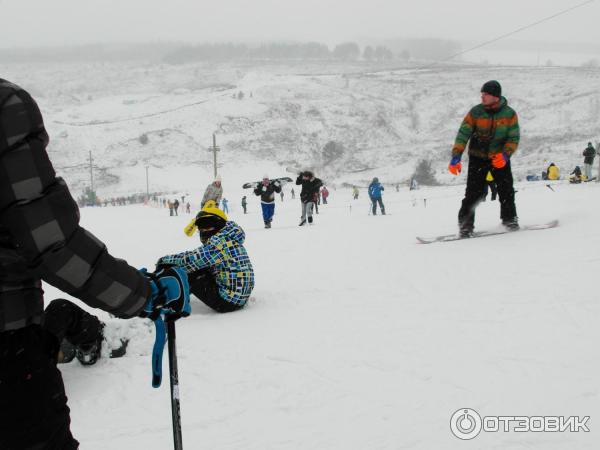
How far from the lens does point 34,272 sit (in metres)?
1.35

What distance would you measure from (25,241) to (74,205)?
6.1 inches

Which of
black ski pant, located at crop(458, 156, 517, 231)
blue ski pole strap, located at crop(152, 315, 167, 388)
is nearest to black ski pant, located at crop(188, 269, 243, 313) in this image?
blue ski pole strap, located at crop(152, 315, 167, 388)

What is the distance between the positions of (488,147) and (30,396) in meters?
6.60

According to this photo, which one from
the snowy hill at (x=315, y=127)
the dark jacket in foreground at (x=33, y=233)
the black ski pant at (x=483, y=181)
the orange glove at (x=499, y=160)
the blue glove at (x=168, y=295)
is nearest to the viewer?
the dark jacket in foreground at (x=33, y=233)

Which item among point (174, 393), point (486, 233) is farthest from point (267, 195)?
point (174, 393)

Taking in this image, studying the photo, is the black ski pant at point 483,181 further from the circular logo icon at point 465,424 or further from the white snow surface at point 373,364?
the circular logo icon at point 465,424

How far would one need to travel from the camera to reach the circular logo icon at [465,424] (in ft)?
7.76

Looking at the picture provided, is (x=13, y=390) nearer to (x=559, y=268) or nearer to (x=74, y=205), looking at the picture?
(x=74, y=205)

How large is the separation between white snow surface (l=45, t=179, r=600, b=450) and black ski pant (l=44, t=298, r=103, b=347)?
283 millimetres

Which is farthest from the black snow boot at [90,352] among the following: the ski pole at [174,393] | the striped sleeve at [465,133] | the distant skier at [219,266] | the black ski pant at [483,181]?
the black ski pant at [483,181]

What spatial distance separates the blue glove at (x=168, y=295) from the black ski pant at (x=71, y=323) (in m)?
0.89

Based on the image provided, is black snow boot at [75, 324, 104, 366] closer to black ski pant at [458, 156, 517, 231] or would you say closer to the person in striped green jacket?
the person in striped green jacket

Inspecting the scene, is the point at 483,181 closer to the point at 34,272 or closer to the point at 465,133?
the point at 465,133

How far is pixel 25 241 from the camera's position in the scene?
1.30 m
